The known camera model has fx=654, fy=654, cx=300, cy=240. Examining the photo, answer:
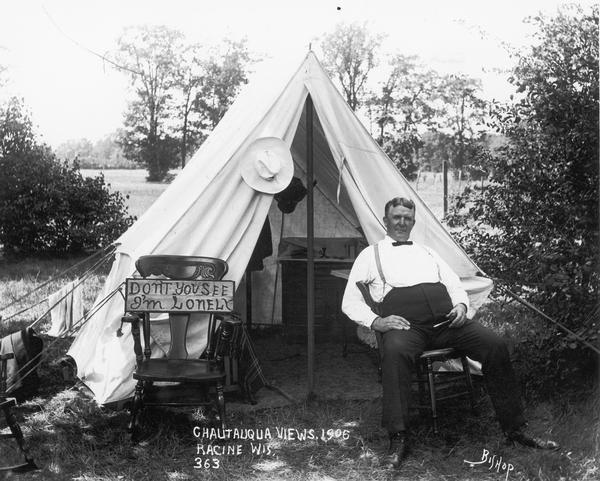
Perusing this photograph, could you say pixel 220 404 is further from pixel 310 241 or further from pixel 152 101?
pixel 152 101

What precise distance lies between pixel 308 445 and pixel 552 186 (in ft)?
8.88

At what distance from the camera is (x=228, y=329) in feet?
13.2

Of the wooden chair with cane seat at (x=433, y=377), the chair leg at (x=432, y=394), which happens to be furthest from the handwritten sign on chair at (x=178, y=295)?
the chair leg at (x=432, y=394)

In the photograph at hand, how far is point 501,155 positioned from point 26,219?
26.3ft

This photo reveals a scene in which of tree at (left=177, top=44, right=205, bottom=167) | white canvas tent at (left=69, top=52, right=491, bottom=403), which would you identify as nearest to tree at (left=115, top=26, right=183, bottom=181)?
tree at (left=177, top=44, right=205, bottom=167)

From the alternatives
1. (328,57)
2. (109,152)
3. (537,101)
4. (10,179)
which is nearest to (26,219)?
(10,179)

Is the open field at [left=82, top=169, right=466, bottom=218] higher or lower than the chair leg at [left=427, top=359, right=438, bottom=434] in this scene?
higher

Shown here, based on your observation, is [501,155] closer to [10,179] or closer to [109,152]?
[10,179]

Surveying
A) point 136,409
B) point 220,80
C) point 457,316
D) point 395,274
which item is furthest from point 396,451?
point 220,80

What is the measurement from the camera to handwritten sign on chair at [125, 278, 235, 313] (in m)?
3.99

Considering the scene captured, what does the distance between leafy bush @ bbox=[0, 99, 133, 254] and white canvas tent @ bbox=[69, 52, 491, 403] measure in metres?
6.41

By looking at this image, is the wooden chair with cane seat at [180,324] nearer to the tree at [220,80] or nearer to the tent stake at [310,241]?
the tent stake at [310,241]

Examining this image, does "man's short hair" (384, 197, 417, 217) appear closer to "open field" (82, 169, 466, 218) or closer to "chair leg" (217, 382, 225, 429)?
"chair leg" (217, 382, 225, 429)

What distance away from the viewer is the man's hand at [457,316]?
12.8 ft
